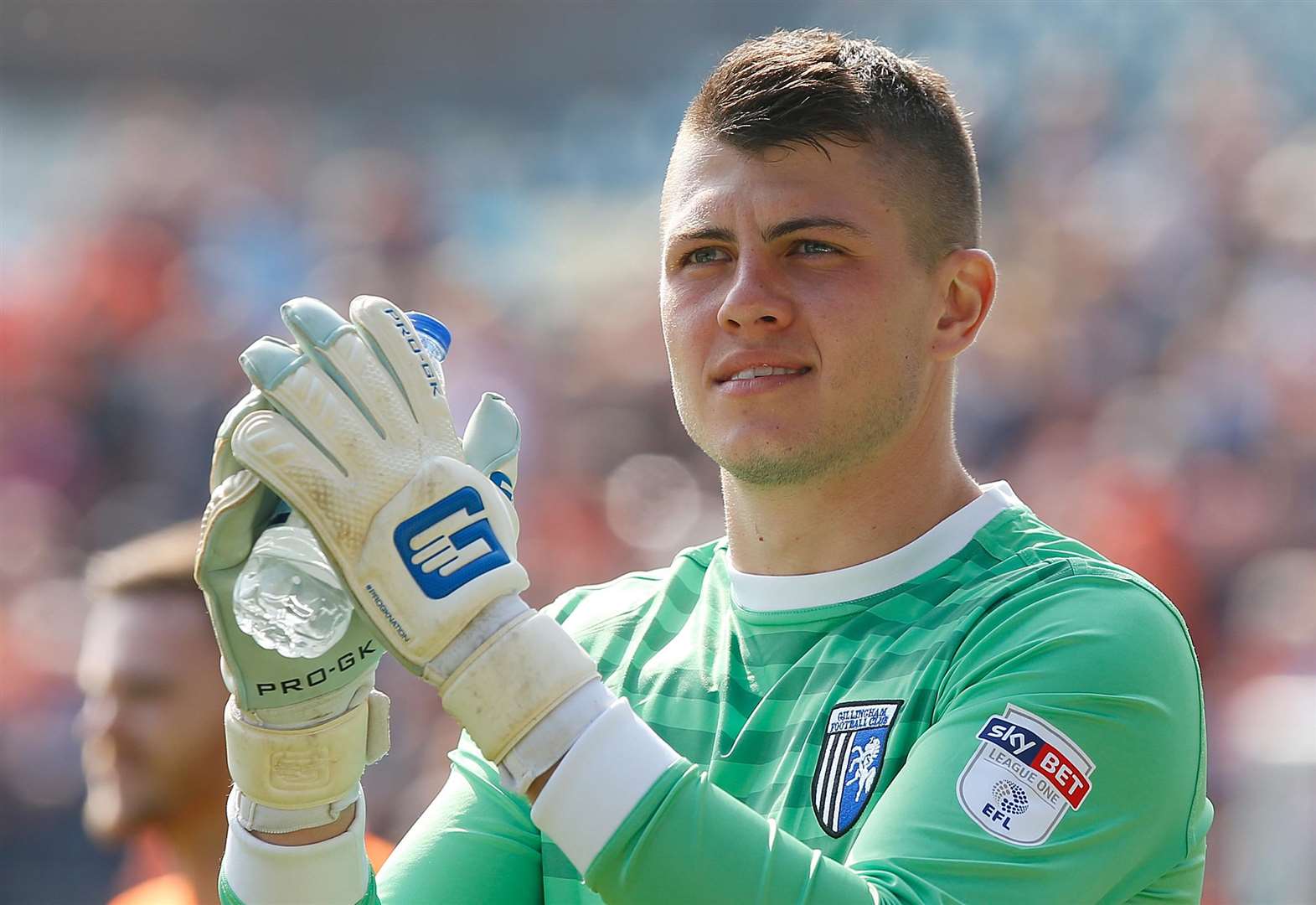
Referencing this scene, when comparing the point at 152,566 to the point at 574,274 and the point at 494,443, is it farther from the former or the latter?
the point at 574,274

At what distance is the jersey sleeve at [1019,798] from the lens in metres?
1.46

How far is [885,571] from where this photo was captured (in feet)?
6.72

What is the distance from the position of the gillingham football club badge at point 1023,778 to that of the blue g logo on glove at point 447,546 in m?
0.54

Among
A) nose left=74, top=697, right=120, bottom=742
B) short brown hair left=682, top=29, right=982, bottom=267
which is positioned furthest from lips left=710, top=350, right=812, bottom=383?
nose left=74, top=697, right=120, bottom=742

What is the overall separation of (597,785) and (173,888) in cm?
232

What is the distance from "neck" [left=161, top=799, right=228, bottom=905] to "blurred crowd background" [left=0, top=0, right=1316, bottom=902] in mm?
1282

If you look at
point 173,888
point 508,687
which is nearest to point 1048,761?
point 508,687

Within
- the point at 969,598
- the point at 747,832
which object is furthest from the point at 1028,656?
the point at 747,832

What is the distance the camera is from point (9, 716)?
18.7ft

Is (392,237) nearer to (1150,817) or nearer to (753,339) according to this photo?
(753,339)

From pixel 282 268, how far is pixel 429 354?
6.22 m

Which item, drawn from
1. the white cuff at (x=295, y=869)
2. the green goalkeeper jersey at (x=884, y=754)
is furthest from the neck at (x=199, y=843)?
the white cuff at (x=295, y=869)

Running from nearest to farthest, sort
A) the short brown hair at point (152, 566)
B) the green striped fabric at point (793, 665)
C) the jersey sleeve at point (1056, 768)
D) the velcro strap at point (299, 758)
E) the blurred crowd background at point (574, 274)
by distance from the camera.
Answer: the jersey sleeve at point (1056, 768) → the velcro strap at point (299, 758) → the green striped fabric at point (793, 665) → the short brown hair at point (152, 566) → the blurred crowd background at point (574, 274)

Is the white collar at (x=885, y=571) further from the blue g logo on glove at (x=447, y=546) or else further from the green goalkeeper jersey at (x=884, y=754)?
the blue g logo on glove at (x=447, y=546)
